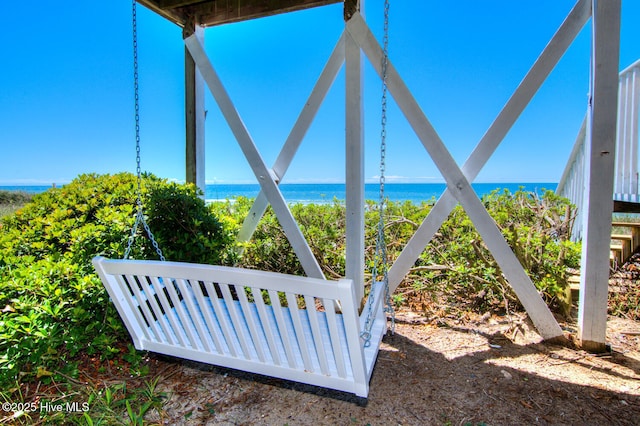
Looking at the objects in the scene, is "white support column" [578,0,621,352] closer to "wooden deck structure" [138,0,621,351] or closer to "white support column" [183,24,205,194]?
"wooden deck structure" [138,0,621,351]

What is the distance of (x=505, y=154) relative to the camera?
20.9 metres

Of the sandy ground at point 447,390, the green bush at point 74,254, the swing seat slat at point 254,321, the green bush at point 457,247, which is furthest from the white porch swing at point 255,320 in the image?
the green bush at point 457,247

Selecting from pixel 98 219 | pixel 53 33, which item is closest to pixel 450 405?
pixel 98 219

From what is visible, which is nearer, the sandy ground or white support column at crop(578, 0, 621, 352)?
the sandy ground

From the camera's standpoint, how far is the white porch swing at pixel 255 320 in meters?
0.99

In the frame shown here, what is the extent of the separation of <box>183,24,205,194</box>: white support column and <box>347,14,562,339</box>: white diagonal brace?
1577mm

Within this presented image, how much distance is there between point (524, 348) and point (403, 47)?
13875 mm

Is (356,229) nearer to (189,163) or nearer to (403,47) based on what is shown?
(189,163)

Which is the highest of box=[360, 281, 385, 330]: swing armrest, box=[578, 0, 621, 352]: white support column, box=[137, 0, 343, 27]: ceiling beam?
box=[137, 0, 343, 27]: ceiling beam

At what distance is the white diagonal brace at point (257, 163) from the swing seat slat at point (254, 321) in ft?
2.55

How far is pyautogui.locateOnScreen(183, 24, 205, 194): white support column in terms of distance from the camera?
9.07 ft

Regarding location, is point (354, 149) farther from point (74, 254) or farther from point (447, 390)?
point (74, 254)

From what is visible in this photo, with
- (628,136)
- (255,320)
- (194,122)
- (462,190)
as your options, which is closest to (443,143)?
(462,190)

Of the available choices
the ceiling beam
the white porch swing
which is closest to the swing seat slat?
the white porch swing
